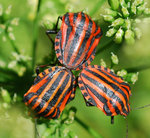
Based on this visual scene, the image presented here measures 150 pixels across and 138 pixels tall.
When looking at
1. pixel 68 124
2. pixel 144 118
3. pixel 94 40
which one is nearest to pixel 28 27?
pixel 94 40

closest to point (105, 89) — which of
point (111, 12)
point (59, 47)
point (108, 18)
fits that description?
point (59, 47)

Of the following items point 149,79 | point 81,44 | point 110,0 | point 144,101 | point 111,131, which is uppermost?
point 110,0

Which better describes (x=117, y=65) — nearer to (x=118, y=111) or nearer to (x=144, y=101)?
(x=118, y=111)

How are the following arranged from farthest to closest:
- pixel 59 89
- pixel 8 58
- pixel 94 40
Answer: pixel 8 58 < pixel 94 40 < pixel 59 89

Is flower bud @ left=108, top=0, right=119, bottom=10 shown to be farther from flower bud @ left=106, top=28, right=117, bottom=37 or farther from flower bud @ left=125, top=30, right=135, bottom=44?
flower bud @ left=125, top=30, right=135, bottom=44

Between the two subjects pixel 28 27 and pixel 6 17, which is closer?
pixel 6 17

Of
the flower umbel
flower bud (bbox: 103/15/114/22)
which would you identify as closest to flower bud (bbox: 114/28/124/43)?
the flower umbel

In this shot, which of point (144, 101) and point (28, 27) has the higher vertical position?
point (28, 27)

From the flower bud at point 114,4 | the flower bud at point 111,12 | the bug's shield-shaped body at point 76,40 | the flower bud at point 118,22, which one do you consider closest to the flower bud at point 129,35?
the flower bud at point 118,22
